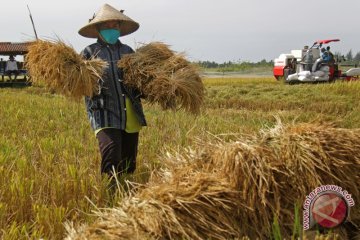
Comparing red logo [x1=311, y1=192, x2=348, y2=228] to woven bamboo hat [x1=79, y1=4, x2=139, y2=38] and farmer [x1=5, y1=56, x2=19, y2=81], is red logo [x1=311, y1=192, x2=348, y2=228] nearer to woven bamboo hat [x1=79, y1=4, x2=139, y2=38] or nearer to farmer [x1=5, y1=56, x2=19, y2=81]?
woven bamboo hat [x1=79, y1=4, x2=139, y2=38]

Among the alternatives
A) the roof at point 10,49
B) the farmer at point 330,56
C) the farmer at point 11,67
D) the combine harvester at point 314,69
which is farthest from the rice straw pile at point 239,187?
the roof at point 10,49

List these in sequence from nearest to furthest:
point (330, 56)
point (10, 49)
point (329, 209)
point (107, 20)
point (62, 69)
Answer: point (329, 209)
point (62, 69)
point (107, 20)
point (330, 56)
point (10, 49)

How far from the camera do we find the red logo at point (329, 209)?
1407mm

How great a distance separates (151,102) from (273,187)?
1568 mm

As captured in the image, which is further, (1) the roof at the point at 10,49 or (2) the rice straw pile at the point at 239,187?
(1) the roof at the point at 10,49

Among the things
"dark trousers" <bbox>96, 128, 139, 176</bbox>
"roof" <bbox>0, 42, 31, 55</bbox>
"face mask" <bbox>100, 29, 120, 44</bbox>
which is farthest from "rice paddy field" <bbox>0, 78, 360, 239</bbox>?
"roof" <bbox>0, 42, 31, 55</bbox>

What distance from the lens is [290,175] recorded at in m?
1.94

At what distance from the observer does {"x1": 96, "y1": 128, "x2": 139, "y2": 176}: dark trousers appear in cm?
320

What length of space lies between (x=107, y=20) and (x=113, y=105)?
26.1 inches

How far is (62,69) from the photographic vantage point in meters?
2.99

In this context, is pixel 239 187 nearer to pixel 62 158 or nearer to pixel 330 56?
pixel 62 158

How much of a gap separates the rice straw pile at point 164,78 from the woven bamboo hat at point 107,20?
333 millimetres

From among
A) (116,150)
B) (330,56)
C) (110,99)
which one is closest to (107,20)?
(110,99)

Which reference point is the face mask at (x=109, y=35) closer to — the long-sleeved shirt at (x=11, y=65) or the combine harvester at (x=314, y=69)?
the combine harvester at (x=314, y=69)
